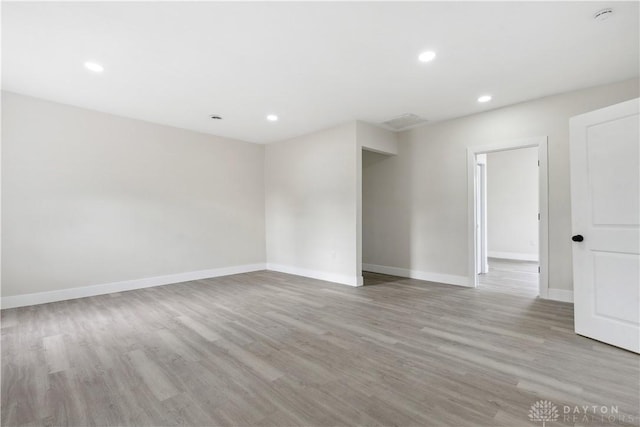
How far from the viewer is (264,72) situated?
127 inches

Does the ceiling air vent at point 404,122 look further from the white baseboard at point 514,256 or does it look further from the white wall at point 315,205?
the white baseboard at point 514,256

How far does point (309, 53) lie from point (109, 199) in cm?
378

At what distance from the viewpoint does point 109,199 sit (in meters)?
4.47

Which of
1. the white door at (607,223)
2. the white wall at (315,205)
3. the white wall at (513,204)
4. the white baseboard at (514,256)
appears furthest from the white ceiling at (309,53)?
the white baseboard at (514,256)

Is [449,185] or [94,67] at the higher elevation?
[94,67]

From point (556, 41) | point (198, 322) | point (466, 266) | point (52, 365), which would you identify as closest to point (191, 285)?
point (198, 322)

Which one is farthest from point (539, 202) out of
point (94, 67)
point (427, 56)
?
point (94, 67)

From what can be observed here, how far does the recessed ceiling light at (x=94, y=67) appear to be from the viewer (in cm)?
302

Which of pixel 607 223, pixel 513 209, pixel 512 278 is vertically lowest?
pixel 512 278

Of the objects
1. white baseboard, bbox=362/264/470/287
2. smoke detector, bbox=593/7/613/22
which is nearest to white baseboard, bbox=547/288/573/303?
white baseboard, bbox=362/264/470/287

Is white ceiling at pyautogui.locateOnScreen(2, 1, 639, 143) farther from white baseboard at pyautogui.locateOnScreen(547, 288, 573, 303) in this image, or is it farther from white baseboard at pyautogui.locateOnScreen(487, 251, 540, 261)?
white baseboard at pyautogui.locateOnScreen(487, 251, 540, 261)

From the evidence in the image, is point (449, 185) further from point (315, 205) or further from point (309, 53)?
point (309, 53)

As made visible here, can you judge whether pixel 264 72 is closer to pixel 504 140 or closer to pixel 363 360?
pixel 363 360

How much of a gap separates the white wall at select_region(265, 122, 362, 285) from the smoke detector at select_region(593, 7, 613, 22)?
9.91 feet
